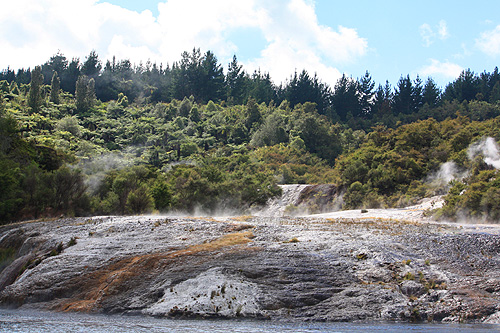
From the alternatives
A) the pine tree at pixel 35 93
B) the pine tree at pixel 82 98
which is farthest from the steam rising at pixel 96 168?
the pine tree at pixel 82 98

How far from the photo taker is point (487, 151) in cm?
5434

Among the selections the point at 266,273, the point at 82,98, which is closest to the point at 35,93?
the point at 82,98

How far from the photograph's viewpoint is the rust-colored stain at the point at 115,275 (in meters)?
21.3

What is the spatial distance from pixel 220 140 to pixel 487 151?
7120 centimetres

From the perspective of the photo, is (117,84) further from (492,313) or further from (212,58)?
(492,313)

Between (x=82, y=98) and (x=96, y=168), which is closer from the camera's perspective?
(x=96, y=168)

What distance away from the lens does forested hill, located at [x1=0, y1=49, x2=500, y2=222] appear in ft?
156

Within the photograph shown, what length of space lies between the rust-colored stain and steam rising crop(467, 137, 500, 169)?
3582cm

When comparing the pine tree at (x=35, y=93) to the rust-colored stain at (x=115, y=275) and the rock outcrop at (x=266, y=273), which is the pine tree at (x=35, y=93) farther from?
the rust-colored stain at (x=115, y=275)

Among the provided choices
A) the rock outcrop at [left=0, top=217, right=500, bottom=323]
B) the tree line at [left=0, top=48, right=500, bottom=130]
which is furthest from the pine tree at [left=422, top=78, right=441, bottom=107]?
the rock outcrop at [left=0, top=217, right=500, bottom=323]

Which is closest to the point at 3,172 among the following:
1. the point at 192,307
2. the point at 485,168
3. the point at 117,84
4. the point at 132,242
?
the point at 132,242

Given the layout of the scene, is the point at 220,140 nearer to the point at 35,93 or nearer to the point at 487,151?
the point at 35,93

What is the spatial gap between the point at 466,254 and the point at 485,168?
31.1m

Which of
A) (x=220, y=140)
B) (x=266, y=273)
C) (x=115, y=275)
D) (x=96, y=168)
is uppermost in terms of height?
(x=220, y=140)
